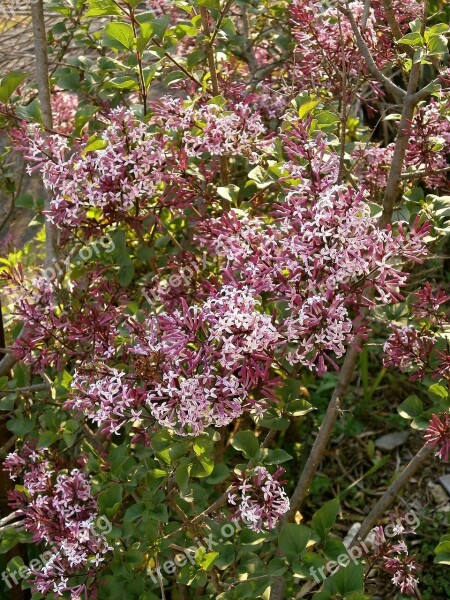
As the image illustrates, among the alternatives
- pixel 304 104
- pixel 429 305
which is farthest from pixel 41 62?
pixel 429 305

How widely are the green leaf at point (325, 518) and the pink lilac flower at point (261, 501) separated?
4.0 inches

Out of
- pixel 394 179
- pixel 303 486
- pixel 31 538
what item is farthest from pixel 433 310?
pixel 31 538

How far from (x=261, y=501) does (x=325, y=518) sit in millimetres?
166

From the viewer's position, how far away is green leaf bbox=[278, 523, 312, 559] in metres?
1.58

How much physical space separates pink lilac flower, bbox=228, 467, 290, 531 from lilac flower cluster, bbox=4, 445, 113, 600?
1.14ft

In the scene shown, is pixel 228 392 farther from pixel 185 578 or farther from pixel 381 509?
pixel 381 509

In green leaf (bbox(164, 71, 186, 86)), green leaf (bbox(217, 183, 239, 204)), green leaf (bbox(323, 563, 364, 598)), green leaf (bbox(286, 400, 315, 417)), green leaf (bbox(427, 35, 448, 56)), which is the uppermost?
green leaf (bbox(427, 35, 448, 56))

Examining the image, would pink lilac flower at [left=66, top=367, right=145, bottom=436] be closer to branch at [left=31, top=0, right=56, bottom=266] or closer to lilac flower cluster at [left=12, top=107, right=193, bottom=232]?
lilac flower cluster at [left=12, top=107, right=193, bottom=232]

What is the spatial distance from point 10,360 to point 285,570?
111 centimetres

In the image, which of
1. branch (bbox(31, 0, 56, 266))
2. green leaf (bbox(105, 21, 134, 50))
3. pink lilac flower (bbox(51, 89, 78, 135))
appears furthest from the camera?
pink lilac flower (bbox(51, 89, 78, 135))

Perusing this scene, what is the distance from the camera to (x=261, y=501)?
61.6 inches
